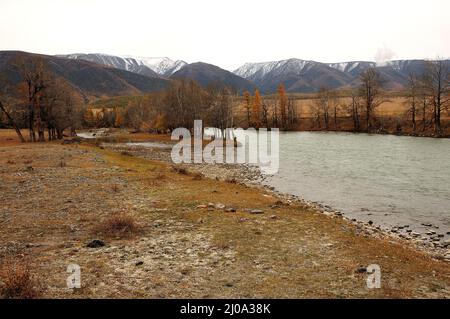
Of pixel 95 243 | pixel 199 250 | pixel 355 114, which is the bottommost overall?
pixel 199 250

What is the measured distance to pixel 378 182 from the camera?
35.7 m

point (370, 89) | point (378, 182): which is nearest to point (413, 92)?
point (370, 89)

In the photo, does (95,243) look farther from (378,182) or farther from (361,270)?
(378,182)

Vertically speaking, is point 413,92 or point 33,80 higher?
point 33,80

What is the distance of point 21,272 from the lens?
36.5ft

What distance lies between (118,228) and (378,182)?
2634cm

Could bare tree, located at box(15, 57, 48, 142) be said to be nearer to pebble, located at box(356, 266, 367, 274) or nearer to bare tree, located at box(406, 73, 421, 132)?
pebble, located at box(356, 266, 367, 274)

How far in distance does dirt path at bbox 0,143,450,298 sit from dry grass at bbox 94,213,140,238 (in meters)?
0.43

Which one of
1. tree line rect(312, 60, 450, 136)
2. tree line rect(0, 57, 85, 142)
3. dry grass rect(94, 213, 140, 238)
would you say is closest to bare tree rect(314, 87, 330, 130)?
tree line rect(312, 60, 450, 136)

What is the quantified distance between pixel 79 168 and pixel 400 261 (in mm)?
31680

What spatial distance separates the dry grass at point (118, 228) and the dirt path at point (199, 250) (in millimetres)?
428

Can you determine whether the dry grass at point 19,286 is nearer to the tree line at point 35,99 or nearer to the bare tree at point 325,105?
the tree line at point 35,99

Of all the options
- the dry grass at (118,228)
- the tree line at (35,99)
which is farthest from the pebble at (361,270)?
the tree line at (35,99)
